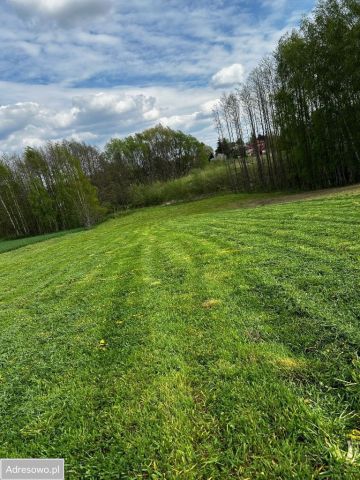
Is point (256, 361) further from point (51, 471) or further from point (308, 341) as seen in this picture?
point (51, 471)

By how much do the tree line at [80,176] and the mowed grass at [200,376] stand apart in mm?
26829

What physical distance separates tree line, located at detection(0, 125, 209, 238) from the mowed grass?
88.0 feet

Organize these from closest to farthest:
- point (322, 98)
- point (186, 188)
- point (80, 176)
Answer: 1. point (322, 98)
2. point (80, 176)
3. point (186, 188)

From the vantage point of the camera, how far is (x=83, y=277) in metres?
6.65

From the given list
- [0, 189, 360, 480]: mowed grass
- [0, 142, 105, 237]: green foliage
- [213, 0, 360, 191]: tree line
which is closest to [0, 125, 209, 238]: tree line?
[0, 142, 105, 237]: green foliage

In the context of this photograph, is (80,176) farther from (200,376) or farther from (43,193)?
(200,376)

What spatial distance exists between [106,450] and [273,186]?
2993 centimetres

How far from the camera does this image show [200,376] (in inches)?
95.8

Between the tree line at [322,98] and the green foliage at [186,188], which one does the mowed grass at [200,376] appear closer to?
the tree line at [322,98]

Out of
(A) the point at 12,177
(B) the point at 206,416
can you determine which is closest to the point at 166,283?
(B) the point at 206,416

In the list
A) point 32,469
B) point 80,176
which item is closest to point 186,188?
point 80,176

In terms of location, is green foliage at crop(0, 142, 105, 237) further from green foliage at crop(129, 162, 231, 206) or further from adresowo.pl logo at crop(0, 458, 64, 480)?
adresowo.pl logo at crop(0, 458, 64, 480)

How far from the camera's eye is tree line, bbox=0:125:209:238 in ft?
106

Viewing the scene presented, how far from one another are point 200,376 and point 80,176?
3047cm
